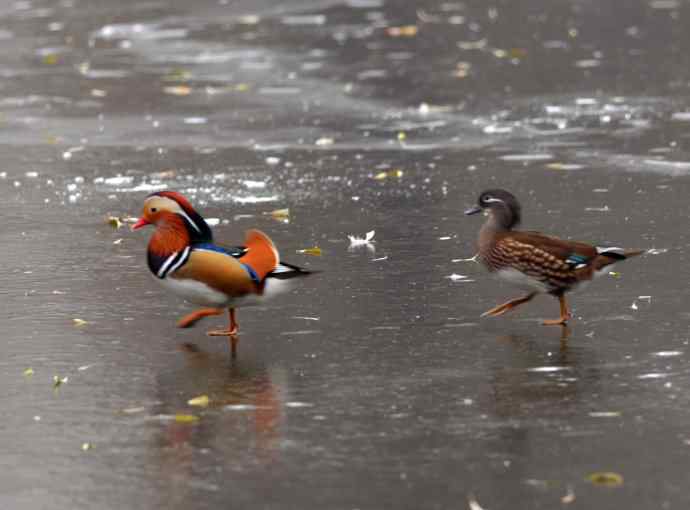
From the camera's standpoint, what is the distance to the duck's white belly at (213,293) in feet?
25.6

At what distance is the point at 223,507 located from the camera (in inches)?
217

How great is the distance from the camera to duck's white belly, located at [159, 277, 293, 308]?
7.80 meters

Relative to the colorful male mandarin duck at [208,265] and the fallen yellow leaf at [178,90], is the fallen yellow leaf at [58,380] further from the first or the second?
the fallen yellow leaf at [178,90]

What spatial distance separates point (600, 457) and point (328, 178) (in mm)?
6700

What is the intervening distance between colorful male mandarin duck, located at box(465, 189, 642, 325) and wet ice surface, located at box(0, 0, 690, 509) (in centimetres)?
20

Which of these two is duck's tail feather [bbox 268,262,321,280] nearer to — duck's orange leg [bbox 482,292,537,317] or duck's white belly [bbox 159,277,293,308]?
duck's white belly [bbox 159,277,293,308]

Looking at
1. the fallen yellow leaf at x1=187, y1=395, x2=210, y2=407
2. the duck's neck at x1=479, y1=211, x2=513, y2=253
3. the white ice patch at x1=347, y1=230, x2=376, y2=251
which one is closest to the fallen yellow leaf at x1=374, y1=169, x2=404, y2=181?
the white ice patch at x1=347, y1=230, x2=376, y2=251

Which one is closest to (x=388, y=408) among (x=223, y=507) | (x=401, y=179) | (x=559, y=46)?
(x=223, y=507)

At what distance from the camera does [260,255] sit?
7.87 m

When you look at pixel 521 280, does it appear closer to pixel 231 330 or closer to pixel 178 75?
pixel 231 330

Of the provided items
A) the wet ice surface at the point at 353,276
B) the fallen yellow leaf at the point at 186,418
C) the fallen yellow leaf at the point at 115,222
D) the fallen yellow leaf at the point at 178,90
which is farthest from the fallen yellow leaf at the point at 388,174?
the fallen yellow leaf at the point at 186,418

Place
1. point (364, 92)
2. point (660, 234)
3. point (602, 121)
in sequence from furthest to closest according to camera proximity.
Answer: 1. point (364, 92)
2. point (602, 121)
3. point (660, 234)

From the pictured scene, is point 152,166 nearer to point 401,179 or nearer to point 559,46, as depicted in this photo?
point 401,179

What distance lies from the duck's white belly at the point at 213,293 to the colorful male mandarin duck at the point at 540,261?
108 centimetres
